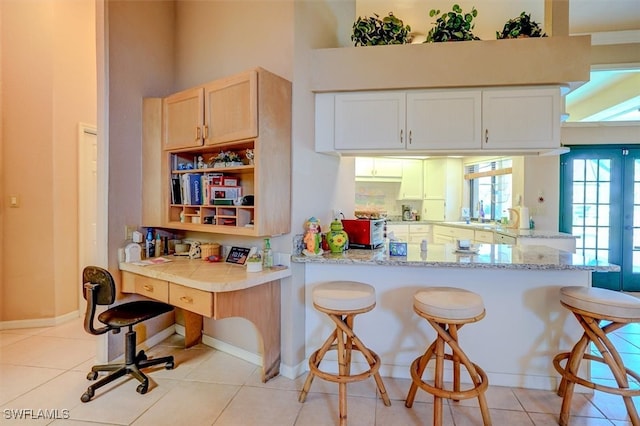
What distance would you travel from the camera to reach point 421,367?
2002mm

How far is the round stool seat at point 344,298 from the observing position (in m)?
1.93

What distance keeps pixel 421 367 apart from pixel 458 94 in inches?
76.1

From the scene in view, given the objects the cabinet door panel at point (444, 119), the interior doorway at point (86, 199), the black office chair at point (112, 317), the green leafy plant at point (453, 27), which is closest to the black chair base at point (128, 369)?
the black office chair at point (112, 317)

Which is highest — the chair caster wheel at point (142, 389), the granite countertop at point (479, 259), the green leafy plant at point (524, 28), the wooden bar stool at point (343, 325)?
the green leafy plant at point (524, 28)

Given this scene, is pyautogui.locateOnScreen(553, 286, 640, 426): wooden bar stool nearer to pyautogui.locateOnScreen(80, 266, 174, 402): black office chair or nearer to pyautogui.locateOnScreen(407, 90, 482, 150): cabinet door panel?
pyautogui.locateOnScreen(407, 90, 482, 150): cabinet door panel

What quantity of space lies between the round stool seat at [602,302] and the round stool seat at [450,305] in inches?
23.7

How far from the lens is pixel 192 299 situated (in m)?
2.15

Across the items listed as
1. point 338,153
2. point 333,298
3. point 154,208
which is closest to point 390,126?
point 338,153

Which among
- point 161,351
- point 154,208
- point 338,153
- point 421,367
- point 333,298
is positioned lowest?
point 161,351

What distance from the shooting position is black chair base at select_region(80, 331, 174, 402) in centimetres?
215

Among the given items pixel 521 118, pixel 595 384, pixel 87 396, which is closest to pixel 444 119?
pixel 521 118

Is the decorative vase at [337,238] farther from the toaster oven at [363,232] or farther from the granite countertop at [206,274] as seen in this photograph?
the granite countertop at [206,274]

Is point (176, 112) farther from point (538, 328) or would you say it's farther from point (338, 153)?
point (538, 328)

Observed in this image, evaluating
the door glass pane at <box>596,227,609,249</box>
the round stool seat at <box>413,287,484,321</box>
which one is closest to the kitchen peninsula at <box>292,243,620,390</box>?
the round stool seat at <box>413,287,484,321</box>
